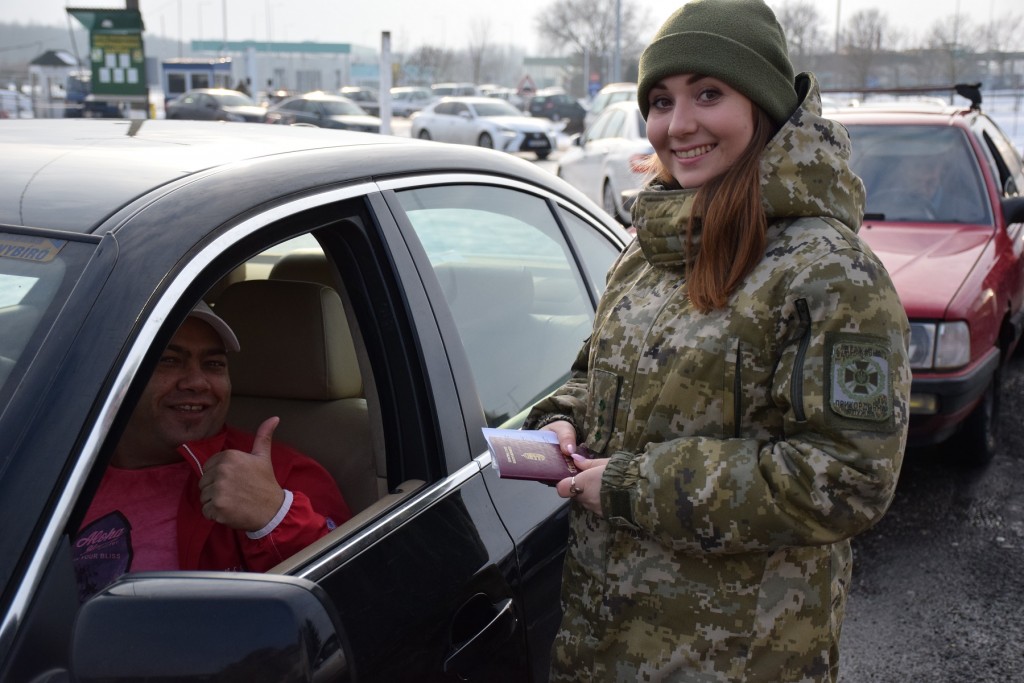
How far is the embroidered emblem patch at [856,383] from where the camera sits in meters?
1.47

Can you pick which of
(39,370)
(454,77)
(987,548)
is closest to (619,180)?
(987,548)

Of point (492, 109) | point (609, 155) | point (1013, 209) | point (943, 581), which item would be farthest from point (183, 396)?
point (492, 109)

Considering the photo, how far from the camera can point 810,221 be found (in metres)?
1.61

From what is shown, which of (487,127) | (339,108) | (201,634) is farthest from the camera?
(339,108)

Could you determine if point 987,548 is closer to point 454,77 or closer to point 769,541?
point 769,541

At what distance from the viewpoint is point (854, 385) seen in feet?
4.83

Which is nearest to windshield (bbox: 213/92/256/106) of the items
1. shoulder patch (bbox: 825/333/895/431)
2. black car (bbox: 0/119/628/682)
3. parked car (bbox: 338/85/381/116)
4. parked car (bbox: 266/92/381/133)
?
parked car (bbox: 266/92/381/133)

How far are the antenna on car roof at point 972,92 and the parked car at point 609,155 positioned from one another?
512 centimetres

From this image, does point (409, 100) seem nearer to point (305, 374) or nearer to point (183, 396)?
point (305, 374)

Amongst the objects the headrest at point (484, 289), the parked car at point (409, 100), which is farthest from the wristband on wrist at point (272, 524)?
the parked car at point (409, 100)

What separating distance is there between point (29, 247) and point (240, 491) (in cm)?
56

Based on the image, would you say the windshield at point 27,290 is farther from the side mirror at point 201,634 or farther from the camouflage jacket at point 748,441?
the camouflage jacket at point 748,441

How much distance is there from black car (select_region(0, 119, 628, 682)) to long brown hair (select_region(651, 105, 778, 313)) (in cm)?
58

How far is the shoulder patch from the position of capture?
1.47 m
